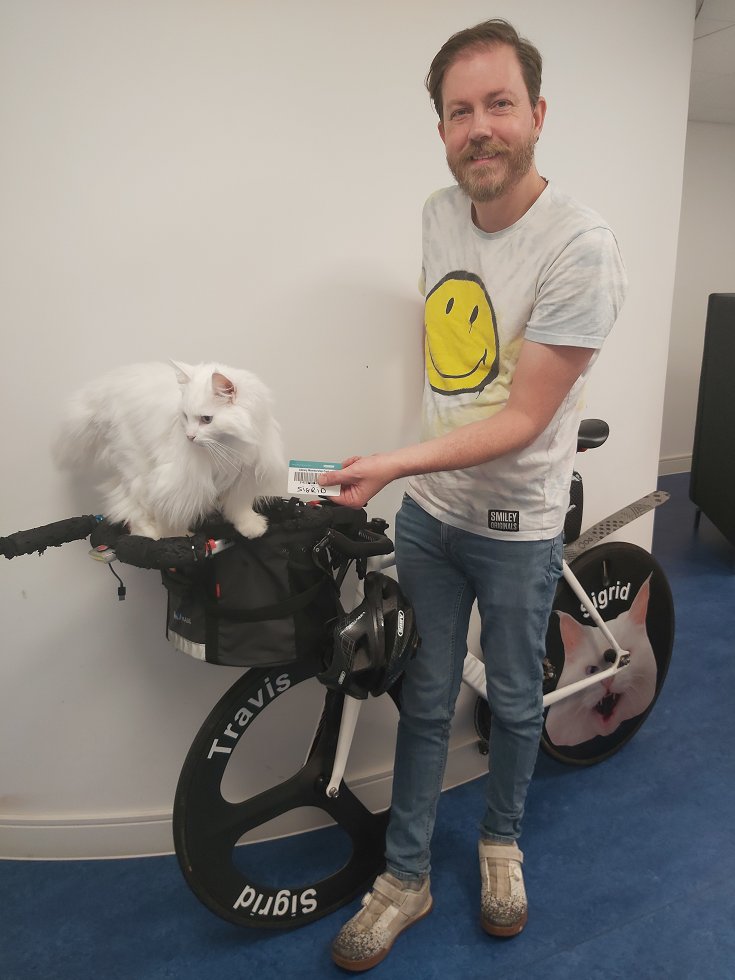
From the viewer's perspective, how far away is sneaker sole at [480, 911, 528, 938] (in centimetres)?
147

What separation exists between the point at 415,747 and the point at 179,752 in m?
0.58

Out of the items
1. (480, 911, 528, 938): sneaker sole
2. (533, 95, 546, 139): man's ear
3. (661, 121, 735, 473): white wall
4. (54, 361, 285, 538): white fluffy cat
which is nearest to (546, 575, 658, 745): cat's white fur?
(480, 911, 528, 938): sneaker sole

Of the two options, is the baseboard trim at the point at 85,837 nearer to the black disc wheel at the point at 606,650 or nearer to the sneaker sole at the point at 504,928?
the sneaker sole at the point at 504,928

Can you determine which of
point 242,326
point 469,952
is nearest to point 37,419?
point 242,326

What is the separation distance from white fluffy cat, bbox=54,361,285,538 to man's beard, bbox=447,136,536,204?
19.0 inches

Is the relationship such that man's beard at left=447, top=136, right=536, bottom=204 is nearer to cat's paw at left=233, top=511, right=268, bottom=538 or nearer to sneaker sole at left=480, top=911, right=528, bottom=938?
cat's paw at left=233, top=511, right=268, bottom=538

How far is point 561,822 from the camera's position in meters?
1.80

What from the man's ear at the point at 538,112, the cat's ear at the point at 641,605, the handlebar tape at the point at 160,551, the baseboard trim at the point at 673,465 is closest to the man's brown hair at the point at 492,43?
the man's ear at the point at 538,112

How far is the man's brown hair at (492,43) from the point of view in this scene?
3.71ft

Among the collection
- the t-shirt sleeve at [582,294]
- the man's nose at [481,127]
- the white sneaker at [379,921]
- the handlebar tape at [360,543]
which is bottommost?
the white sneaker at [379,921]

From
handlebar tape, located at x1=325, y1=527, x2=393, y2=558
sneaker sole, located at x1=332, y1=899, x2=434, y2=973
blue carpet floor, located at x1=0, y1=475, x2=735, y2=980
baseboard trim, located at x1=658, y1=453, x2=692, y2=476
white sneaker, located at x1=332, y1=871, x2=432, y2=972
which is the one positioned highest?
handlebar tape, located at x1=325, y1=527, x2=393, y2=558

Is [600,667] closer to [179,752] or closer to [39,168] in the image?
[179,752]

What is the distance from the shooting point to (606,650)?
1.96 metres

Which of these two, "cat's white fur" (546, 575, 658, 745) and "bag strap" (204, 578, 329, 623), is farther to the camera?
"cat's white fur" (546, 575, 658, 745)
